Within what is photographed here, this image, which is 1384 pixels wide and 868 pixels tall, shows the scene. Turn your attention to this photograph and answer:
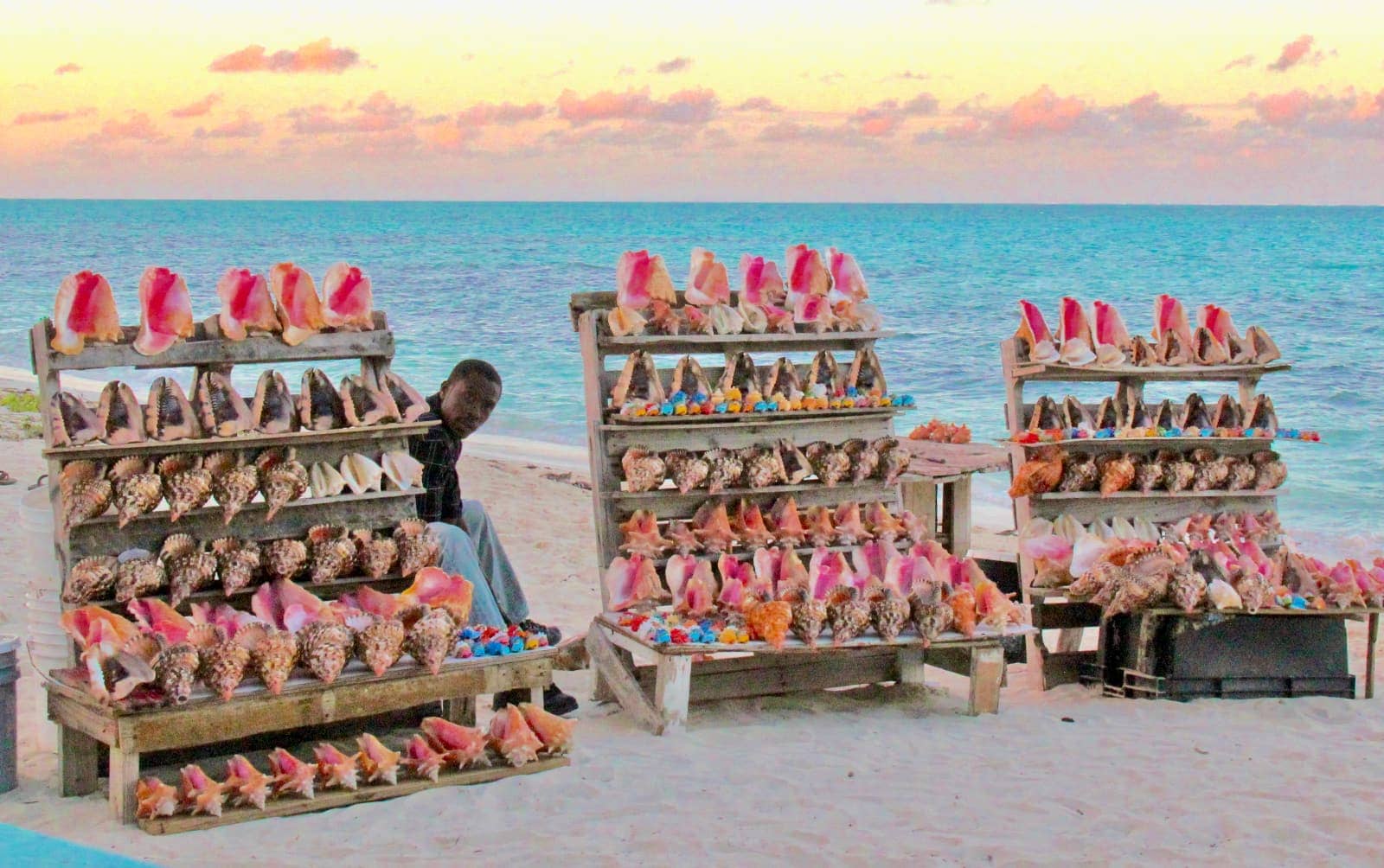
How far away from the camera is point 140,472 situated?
5.66m

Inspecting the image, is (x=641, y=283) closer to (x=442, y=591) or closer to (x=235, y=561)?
(x=442, y=591)

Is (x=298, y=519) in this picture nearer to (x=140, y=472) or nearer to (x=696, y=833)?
(x=140, y=472)

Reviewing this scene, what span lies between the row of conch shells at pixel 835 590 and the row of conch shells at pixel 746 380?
76 centimetres

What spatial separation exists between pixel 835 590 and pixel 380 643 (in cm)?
211

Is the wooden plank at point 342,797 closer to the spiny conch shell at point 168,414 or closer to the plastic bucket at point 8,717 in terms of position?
the plastic bucket at point 8,717

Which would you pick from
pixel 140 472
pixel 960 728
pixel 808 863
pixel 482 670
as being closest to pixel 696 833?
pixel 808 863

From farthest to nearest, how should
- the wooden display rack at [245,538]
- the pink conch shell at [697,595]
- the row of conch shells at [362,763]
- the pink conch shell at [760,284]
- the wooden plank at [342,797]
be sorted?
the pink conch shell at [760,284] < the pink conch shell at [697,595] < the wooden display rack at [245,538] < the row of conch shells at [362,763] < the wooden plank at [342,797]

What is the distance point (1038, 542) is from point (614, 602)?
231 centimetres

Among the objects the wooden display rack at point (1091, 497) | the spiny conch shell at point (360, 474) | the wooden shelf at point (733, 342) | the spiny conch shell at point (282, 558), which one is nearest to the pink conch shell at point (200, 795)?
the spiny conch shell at point (282, 558)

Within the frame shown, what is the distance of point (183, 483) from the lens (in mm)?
5664

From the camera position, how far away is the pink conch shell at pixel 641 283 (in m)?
7.09

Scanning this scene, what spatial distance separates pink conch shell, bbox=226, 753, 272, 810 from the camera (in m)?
5.17

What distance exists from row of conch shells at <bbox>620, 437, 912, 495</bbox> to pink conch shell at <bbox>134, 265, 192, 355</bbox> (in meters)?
2.14

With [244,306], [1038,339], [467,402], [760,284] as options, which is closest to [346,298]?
[244,306]
